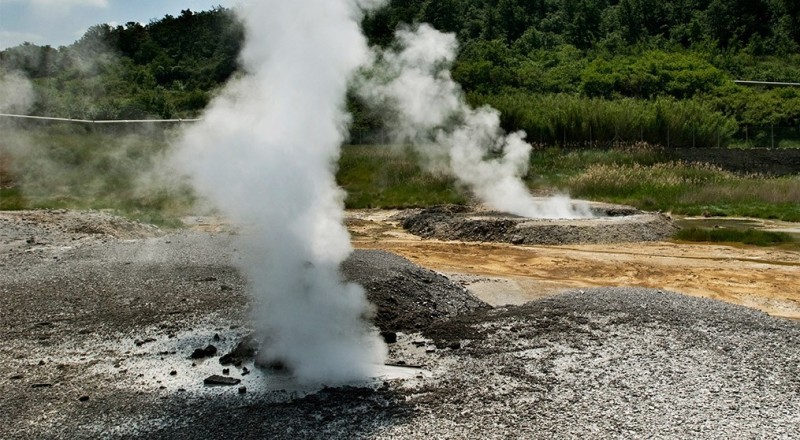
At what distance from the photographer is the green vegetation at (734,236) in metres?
25.1

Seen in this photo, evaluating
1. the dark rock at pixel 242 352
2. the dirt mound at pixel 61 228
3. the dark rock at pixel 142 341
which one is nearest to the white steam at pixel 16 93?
the dirt mound at pixel 61 228

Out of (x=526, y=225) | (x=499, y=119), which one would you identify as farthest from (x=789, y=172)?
(x=526, y=225)

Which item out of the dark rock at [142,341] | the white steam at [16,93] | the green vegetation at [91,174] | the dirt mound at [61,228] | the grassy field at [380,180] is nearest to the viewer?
the dark rock at [142,341]

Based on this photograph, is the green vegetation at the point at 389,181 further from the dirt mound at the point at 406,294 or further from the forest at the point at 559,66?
the dirt mound at the point at 406,294

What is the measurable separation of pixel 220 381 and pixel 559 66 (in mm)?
57958

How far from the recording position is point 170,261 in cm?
1878

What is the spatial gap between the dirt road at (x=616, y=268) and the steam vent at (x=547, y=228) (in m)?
0.75

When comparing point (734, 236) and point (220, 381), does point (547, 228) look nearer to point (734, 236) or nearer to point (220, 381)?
point (734, 236)

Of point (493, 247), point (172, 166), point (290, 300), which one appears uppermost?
point (172, 166)

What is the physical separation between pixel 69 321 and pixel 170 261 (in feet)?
17.5

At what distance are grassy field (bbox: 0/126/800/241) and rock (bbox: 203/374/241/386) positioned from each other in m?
12.9

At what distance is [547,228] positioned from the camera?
2627cm

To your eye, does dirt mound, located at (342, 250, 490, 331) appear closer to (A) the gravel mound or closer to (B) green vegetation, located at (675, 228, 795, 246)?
(A) the gravel mound

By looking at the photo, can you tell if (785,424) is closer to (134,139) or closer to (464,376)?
(464,376)
